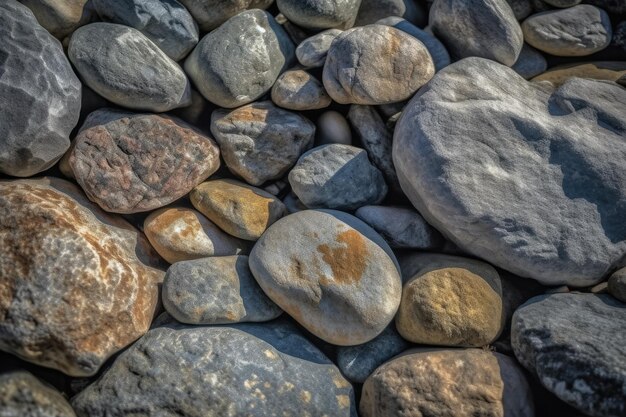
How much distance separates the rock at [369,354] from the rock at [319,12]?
202 centimetres

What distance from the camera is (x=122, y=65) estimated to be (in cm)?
273

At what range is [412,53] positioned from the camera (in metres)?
2.94

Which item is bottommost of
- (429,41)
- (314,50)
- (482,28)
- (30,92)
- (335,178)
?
(335,178)

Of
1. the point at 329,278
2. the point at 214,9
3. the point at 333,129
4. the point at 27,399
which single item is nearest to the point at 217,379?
the point at 329,278

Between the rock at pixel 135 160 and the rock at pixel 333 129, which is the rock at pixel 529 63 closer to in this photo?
the rock at pixel 333 129

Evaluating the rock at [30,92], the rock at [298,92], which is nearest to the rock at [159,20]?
the rock at [30,92]

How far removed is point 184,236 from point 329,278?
0.94 meters

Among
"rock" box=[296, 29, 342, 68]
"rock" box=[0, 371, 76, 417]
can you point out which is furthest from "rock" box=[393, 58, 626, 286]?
"rock" box=[0, 371, 76, 417]

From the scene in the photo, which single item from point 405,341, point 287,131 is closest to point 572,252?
point 405,341

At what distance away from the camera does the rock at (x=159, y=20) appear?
2803 mm

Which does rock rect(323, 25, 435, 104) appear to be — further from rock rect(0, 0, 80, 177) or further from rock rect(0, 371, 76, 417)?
rock rect(0, 371, 76, 417)

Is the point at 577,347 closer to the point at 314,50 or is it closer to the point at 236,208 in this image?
the point at 236,208

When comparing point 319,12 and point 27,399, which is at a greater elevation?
point 319,12

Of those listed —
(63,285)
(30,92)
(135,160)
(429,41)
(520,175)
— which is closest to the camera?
(63,285)
